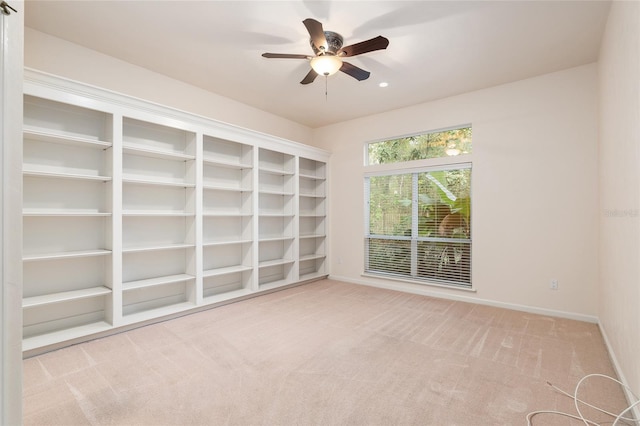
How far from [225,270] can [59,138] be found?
2.31 meters

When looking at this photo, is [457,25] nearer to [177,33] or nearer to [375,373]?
[177,33]

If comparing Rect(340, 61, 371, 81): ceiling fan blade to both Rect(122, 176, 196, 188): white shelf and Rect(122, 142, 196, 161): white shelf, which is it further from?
Rect(122, 176, 196, 188): white shelf

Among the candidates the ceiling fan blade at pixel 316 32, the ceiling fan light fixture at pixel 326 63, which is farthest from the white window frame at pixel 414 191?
the ceiling fan blade at pixel 316 32

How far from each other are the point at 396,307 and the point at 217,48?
3.76 m

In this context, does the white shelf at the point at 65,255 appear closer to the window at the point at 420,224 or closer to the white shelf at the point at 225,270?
the white shelf at the point at 225,270

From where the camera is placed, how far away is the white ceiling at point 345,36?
8.49 ft

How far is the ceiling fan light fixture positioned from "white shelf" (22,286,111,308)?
306cm

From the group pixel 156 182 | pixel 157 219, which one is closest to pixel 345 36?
pixel 156 182

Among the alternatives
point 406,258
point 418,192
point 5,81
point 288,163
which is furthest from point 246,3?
point 406,258

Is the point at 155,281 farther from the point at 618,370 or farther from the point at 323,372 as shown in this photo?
the point at 618,370

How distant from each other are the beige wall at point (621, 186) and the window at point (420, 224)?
1.56 meters

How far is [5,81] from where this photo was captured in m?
0.99

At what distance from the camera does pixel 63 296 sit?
2.84 metres

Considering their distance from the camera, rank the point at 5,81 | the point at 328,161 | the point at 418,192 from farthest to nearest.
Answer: the point at 328,161, the point at 418,192, the point at 5,81
